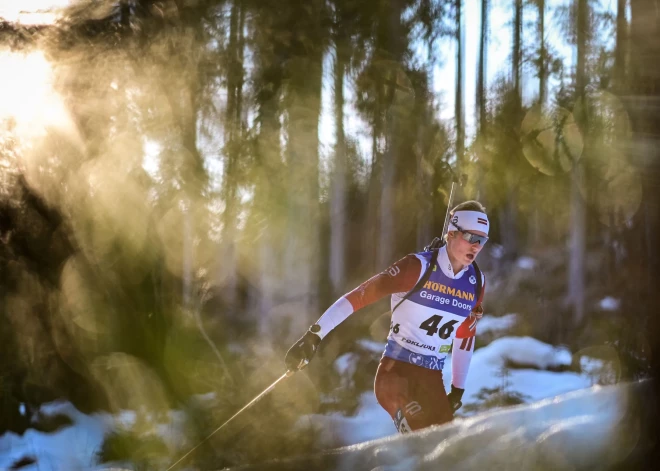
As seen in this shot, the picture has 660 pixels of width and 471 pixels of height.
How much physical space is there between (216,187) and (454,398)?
2.31 metres

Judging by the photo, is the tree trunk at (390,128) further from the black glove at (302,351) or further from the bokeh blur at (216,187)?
the black glove at (302,351)

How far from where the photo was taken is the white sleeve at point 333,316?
9.66 feet

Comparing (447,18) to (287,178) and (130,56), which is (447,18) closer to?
(287,178)

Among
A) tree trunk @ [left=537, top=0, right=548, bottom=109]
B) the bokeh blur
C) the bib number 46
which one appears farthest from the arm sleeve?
tree trunk @ [left=537, top=0, right=548, bottom=109]

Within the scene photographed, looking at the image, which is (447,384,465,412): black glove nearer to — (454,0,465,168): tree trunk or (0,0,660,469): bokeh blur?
(0,0,660,469): bokeh blur

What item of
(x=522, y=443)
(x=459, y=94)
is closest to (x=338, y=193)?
(x=459, y=94)

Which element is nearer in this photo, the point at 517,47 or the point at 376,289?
the point at 376,289

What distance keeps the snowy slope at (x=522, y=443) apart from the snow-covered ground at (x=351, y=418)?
5.80 ft

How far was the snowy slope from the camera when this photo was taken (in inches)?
63.9

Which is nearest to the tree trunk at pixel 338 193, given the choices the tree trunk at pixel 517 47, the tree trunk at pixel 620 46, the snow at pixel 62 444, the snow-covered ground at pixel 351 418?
the snow-covered ground at pixel 351 418

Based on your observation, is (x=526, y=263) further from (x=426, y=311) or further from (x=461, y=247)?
(x=426, y=311)

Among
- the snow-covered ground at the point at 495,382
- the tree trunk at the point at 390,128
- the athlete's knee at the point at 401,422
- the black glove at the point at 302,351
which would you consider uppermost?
the tree trunk at the point at 390,128

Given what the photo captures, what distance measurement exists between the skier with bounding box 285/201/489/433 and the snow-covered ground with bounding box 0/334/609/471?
469 mm

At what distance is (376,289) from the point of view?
3090mm
